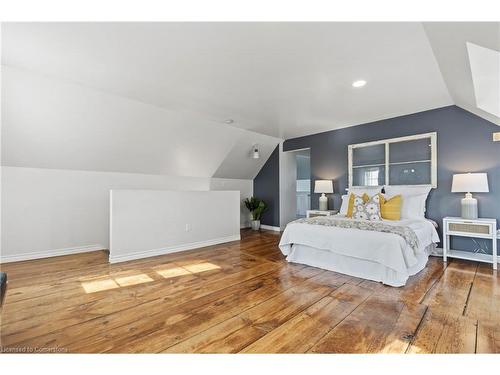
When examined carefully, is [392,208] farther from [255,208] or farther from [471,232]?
[255,208]

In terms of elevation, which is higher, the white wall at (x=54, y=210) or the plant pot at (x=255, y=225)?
the white wall at (x=54, y=210)

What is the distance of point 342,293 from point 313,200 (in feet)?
10.7

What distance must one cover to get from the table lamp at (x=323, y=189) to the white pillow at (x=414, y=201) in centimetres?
130

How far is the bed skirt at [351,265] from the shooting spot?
2547 mm

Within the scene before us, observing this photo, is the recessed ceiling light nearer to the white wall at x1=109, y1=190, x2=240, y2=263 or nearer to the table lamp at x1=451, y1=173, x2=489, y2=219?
the table lamp at x1=451, y1=173, x2=489, y2=219

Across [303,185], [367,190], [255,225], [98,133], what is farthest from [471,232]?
[98,133]

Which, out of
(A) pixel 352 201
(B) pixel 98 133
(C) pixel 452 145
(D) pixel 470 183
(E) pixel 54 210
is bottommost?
(E) pixel 54 210

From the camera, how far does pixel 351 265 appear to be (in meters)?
2.88

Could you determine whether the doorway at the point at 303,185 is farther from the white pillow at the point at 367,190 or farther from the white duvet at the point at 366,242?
the white duvet at the point at 366,242

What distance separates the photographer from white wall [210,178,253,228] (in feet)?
19.9

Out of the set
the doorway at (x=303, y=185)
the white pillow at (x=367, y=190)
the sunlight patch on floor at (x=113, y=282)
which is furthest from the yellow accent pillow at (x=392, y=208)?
the doorway at (x=303, y=185)

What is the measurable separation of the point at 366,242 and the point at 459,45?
196 centimetres

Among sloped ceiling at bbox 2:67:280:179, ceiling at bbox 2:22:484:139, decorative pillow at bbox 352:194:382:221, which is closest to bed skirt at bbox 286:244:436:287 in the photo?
decorative pillow at bbox 352:194:382:221

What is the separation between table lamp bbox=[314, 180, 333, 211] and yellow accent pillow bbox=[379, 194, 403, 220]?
4.23 ft
